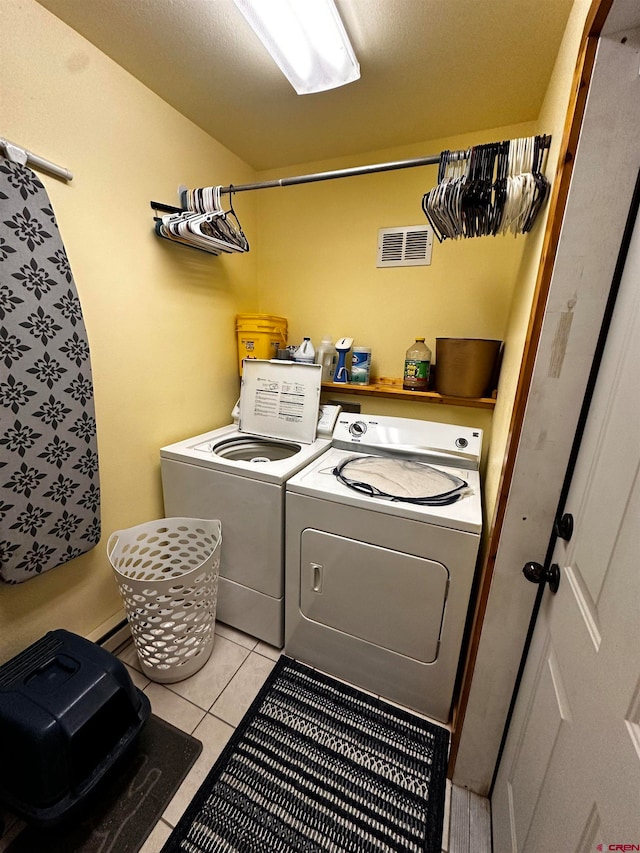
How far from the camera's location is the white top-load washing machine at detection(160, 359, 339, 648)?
158 centimetres

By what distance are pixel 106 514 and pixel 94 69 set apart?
1875 millimetres

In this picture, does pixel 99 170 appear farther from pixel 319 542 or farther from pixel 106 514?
pixel 319 542

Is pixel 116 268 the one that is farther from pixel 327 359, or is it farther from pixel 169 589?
pixel 169 589

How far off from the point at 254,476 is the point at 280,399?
660 millimetres

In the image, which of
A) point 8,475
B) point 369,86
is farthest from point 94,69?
point 8,475

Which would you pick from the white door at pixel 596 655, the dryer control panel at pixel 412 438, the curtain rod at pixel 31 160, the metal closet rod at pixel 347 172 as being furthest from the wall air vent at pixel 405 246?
the curtain rod at pixel 31 160

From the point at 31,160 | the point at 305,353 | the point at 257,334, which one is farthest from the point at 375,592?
the point at 31,160

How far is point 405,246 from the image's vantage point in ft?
6.49

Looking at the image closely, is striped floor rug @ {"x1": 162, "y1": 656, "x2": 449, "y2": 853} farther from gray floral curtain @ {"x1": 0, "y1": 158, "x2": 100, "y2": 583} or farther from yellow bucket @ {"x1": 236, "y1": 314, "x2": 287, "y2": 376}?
yellow bucket @ {"x1": 236, "y1": 314, "x2": 287, "y2": 376}

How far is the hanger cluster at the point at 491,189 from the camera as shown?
1161 millimetres

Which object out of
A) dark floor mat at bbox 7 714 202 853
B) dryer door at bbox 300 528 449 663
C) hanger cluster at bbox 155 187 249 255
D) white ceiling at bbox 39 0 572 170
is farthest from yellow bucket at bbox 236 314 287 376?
dark floor mat at bbox 7 714 202 853

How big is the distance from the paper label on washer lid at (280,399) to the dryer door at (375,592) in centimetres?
72

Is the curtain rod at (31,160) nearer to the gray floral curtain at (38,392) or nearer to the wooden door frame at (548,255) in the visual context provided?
the gray floral curtain at (38,392)

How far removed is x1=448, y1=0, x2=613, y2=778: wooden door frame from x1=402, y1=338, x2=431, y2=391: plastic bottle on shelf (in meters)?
1.02
